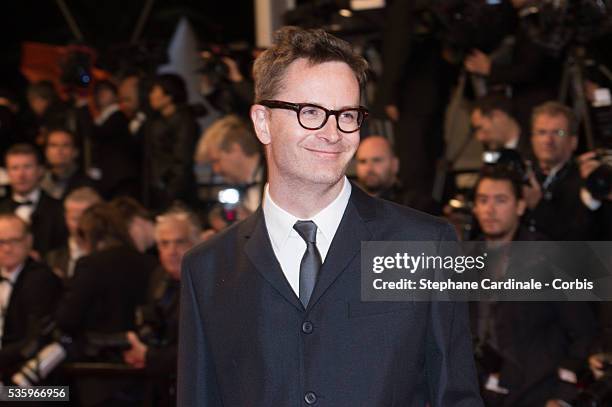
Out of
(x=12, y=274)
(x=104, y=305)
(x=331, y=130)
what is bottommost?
(x=104, y=305)

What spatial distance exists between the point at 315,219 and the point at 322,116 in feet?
0.86

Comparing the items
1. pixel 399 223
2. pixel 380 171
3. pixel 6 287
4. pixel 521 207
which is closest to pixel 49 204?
pixel 6 287

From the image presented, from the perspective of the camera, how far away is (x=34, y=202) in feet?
Result: 24.1

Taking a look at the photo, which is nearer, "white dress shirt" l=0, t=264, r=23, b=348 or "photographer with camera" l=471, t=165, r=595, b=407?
"photographer with camera" l=471, t=165, r=595, b=407

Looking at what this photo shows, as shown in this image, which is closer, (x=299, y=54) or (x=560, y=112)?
(x=299, y=54)

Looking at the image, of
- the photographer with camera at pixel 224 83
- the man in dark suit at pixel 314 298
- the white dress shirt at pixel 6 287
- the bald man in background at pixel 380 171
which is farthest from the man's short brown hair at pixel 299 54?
the photographer with camera at pixel 224 83

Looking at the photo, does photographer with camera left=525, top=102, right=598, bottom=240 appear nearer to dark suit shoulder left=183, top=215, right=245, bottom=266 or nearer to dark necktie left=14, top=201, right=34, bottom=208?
dark suit shoulder left=183, top=215, right=245, bottom=266

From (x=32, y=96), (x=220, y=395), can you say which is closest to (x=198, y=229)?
(x=220, y=395)

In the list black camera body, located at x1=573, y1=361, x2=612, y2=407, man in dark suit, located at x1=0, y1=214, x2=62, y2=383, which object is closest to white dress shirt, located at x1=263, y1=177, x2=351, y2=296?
black camera body, located at x1=573, y1=361, x2=612, y2=407

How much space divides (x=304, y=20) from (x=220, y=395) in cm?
493

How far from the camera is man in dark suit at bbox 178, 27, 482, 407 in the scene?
99.0 inches

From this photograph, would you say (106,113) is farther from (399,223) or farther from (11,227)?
(399,223)

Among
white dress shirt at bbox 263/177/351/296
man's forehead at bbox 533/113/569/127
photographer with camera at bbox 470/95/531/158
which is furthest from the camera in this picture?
photographer with camera at bbox 470/95/531/158

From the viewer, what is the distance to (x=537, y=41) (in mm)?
5930
